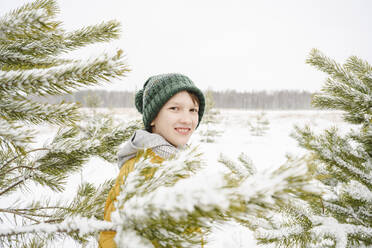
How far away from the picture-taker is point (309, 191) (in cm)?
38

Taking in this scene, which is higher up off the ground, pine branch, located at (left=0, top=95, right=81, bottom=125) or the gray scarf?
pine branch, located at (left=0, top=95, right=81, bottom=125)

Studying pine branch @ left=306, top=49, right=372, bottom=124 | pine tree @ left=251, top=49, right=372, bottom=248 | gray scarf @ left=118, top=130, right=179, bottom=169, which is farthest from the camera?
pine branch @ left=306, top=49, right=372, bottom=124

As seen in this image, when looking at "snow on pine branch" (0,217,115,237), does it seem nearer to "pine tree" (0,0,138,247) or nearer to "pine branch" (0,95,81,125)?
"pine tree" (0,0,138,247)

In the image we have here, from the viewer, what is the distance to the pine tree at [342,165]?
1366 millimetres

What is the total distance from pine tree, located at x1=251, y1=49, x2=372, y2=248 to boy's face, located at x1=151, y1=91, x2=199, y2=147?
2.94 feet

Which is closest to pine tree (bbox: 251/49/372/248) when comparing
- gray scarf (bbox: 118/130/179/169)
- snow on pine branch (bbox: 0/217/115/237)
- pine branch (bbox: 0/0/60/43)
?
gray scarf (bbox: 118/130/179/169)

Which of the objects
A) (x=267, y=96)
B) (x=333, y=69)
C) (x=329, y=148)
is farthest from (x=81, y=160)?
(x=267, y=96)

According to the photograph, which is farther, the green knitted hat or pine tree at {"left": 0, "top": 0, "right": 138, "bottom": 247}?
the green knitted hat

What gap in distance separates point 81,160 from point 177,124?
716mm

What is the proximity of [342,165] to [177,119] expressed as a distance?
1.32 metres

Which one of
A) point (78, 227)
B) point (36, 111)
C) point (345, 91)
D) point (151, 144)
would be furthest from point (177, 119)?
point (345, 91)

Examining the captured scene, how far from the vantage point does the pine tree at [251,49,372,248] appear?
1366 millimetres

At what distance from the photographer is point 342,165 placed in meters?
1.50

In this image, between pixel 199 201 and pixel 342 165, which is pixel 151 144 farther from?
pixel 342 165
